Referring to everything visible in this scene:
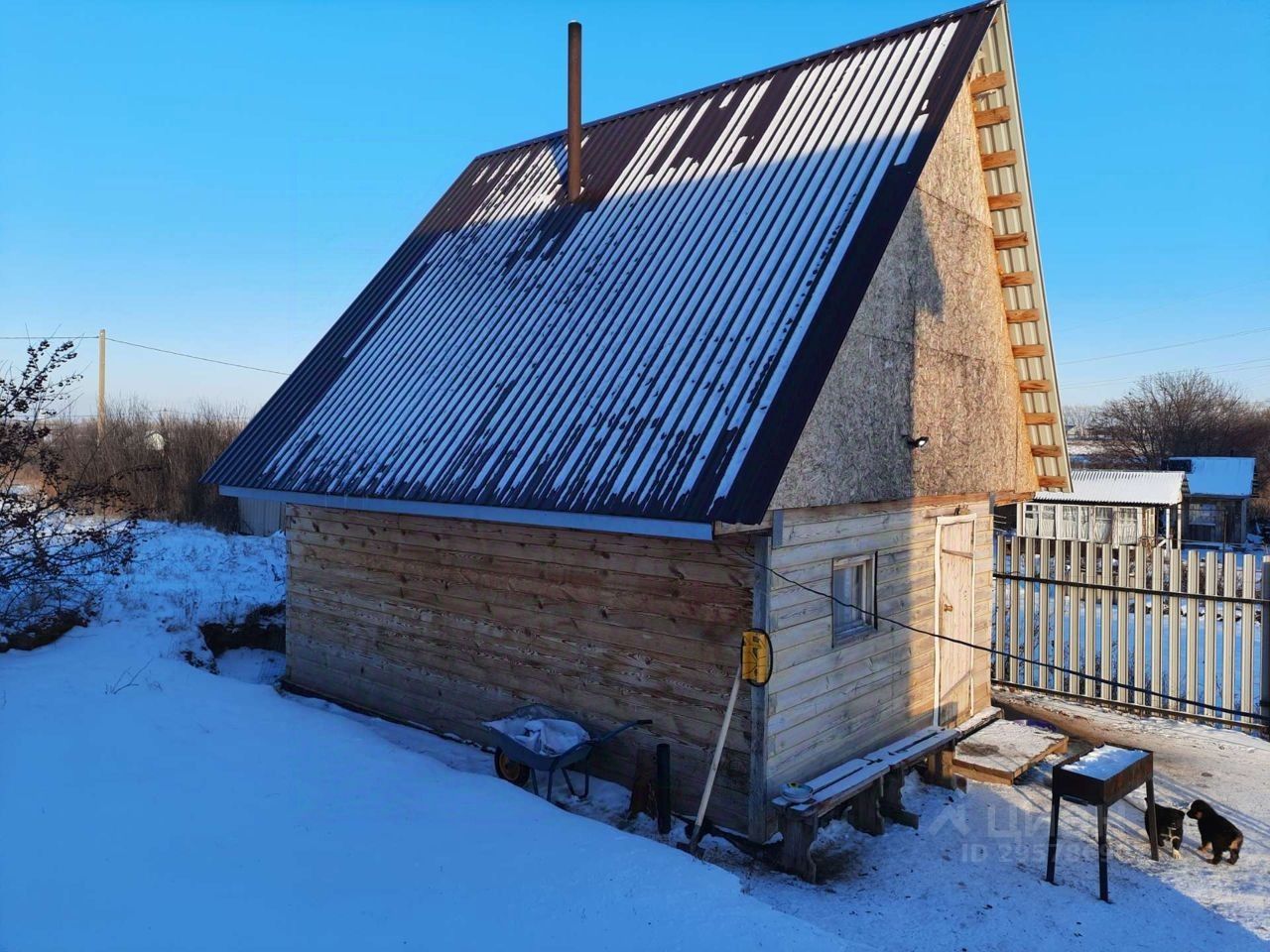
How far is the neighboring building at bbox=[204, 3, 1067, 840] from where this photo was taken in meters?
7.03

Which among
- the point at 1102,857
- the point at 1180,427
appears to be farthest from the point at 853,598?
the point at 1180,427

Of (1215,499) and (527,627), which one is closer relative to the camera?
(527,627)

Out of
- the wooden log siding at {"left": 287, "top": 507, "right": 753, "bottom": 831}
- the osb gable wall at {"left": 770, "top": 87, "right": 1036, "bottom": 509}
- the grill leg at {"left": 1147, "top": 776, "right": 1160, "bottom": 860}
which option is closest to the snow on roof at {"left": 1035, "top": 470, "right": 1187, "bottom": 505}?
the osb gable wall at {"left": 770, "top": 87, "right": 1036, "bottom": 509}

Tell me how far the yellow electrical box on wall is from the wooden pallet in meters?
3.46

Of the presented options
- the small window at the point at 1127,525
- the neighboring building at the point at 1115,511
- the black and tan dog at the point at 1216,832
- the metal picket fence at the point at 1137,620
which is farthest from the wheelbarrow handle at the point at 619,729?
the small window at the point at 1127,525

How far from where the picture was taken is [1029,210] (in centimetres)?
984

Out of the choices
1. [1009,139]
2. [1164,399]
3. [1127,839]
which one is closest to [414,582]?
[1127,839]

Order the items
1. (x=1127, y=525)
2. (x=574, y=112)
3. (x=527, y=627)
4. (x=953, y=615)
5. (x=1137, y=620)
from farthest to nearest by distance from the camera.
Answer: (x=1127, y=525) → (x=574, y=112) → (x=1137, y=620) → (x=953, y=615) → (x=527, y=627)

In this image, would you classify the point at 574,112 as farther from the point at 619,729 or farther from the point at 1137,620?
the point at 1137,620

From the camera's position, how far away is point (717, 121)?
10.7m

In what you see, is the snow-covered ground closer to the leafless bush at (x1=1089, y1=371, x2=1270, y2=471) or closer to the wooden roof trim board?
the wooden roof trim board

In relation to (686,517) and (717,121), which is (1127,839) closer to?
(686,517)

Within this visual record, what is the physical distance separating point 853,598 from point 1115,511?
30476 mm

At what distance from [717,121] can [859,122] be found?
2.50 metres
